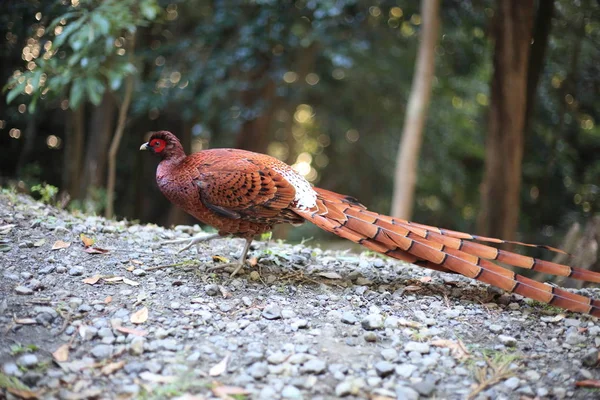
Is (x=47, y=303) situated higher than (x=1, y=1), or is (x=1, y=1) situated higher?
(x=1, y=1)

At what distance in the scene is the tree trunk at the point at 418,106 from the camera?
5.63m

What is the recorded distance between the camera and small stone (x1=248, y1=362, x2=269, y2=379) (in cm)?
251

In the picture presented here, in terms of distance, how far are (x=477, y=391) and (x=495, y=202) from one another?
3.93 m

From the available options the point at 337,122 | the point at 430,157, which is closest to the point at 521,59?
the point at 430,157

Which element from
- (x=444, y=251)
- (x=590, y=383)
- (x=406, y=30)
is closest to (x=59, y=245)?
(x=444, y=251)

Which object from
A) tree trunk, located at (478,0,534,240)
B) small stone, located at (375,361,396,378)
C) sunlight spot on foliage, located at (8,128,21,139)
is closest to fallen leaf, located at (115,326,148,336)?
small stone, located at (375,361,396,378)

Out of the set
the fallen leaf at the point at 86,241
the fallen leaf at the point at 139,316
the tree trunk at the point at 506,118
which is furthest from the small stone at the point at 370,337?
the tree trunk at the point at 506,118

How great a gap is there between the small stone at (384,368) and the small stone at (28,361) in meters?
1.62

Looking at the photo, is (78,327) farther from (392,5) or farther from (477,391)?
(392,5)

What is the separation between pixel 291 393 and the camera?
94.3 inches

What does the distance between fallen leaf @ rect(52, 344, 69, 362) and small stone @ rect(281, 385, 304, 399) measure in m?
1.06

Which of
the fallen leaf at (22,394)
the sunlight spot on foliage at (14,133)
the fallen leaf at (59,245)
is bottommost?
the fallen leaf at (22,394)

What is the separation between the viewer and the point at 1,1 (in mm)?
5094

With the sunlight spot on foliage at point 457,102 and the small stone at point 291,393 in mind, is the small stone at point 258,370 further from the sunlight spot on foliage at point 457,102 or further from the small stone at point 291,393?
the sunlight spot on foliage at point 457,102
